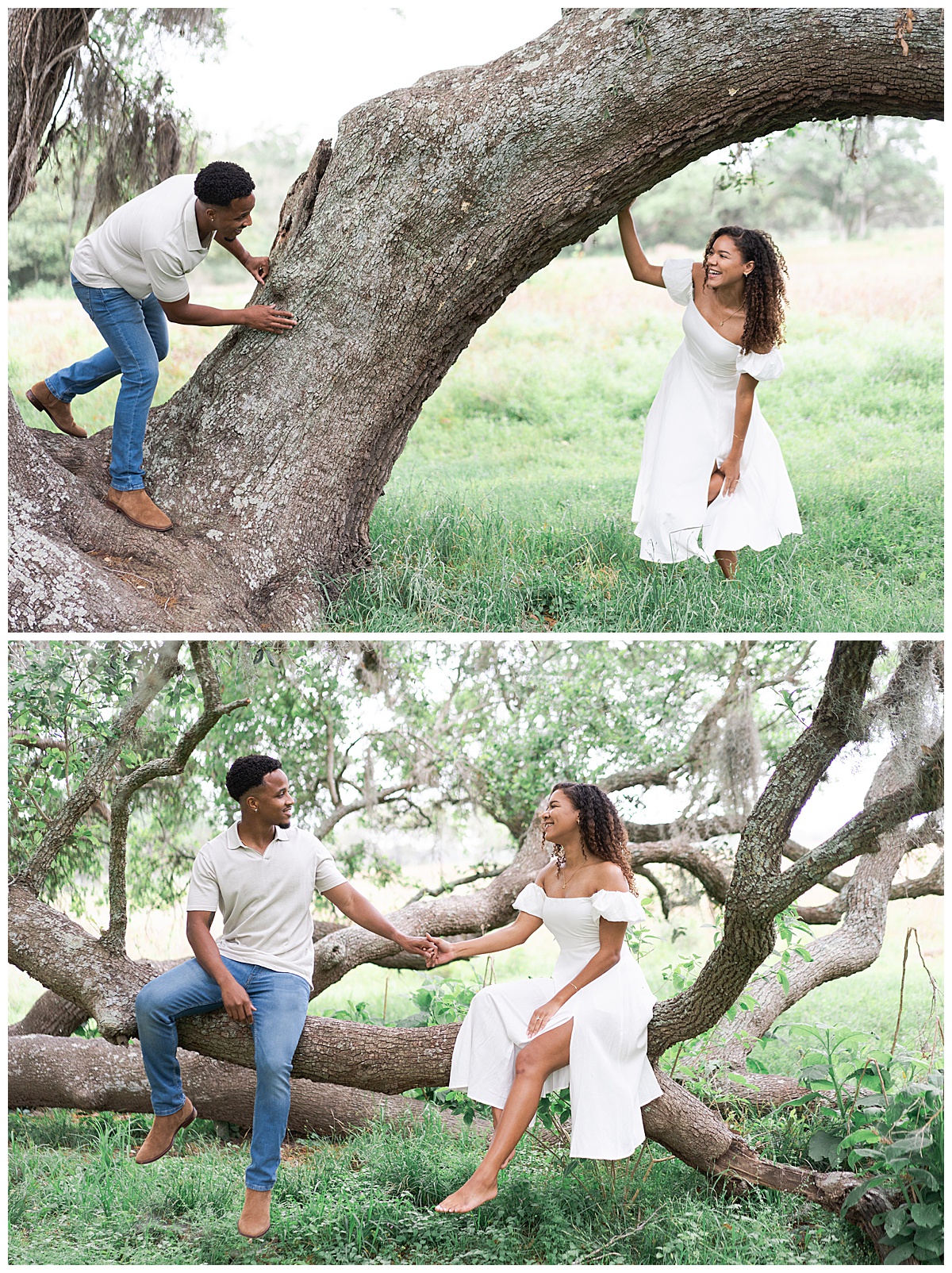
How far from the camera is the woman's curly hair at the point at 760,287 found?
458 cm

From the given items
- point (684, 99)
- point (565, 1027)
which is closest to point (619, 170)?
point (684, 99)

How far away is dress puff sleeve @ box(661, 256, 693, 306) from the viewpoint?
4.77m

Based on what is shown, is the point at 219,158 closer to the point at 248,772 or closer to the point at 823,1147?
the point at 248,772

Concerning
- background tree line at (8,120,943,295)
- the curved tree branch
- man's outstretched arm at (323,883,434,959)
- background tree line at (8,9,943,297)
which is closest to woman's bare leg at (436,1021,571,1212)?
man's outstretched arm at (323,883,434,959)

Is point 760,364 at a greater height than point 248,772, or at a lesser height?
greater

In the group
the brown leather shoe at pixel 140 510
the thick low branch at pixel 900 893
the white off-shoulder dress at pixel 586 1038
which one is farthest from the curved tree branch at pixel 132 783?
the thick low branch at pixel 900 893

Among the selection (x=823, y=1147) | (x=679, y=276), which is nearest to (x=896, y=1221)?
(x=823, y=1147)

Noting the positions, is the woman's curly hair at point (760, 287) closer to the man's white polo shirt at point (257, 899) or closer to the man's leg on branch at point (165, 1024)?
the man's white polo shirt at point (257, 899)

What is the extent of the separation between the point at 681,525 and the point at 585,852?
5.23 ft

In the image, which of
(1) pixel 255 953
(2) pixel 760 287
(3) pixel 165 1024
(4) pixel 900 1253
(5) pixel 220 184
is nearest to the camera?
(4) pixel 900 1253

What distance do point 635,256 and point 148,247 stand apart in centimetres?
207

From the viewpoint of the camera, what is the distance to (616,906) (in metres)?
3.85

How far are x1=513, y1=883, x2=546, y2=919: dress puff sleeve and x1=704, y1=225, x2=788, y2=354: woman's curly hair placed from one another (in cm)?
247

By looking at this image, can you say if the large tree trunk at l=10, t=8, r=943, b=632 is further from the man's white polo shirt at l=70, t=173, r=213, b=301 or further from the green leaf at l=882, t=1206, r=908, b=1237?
the green leaf at l=882, t=1206, r=908, b=1237
